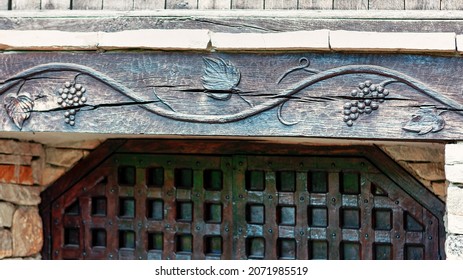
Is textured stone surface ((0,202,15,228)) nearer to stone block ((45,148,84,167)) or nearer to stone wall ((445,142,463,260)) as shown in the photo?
stone block ((45,148,84,167))

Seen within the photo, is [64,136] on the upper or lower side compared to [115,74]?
lower

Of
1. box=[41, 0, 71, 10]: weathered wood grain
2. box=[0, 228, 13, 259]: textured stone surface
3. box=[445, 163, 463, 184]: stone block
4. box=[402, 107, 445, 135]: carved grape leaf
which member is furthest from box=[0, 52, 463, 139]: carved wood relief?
box=[0, 228, 13, 259]: textured stone surface

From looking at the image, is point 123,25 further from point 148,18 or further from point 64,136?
point 64,136

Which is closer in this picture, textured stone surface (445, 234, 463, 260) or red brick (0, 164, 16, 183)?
textured stone surface (445, 234, 463, 260)

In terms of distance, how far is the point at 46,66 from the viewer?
2600mm

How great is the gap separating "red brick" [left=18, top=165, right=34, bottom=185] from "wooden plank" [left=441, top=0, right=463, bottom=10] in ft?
6.40

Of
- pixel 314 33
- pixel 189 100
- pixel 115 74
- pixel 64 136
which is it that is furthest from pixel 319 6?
pixel 64 136

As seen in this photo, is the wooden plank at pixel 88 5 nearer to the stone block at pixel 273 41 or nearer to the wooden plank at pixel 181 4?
the wooden plank at pixel 181 4

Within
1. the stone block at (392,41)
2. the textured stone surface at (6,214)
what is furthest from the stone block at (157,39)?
the textured stone surface at (6,214)

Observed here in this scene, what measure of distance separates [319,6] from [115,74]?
80 cm

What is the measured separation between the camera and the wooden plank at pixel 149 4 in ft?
8.64

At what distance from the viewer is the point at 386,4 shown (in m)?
2.49

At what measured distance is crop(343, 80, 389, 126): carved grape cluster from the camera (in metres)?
2.42

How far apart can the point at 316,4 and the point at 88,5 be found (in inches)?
34.8
